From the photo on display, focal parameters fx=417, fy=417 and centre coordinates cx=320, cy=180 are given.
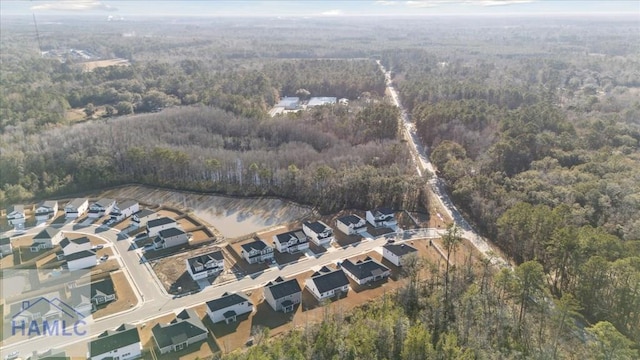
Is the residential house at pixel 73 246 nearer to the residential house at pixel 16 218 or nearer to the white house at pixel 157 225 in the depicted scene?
the white house at pixel 157 225

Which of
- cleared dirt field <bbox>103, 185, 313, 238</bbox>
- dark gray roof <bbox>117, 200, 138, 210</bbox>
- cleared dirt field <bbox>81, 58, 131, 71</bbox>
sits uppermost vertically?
cleared dirt field <bbox>81, 58, 131, 71</bbox>

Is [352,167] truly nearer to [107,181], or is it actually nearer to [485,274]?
[485,274]

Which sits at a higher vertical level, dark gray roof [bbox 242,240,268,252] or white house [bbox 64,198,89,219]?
dark gray roof [bbox 242,240,268,252]

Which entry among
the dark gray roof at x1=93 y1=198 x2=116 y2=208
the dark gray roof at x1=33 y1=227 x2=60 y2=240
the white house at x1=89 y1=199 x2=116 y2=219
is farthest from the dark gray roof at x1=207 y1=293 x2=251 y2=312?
the dark gray roof at x1=93 y1=198 x2=116 y2=208

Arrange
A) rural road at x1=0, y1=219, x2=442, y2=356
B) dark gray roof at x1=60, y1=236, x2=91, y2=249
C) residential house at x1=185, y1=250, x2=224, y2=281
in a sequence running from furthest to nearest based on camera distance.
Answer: dark gray roof at x1=60, y1=236, x2=91, y2=249 < residential house at x1=185, y1=250, x2=224, y2=281 < rural road at x1=0, y1=219, x2=442, y2=356

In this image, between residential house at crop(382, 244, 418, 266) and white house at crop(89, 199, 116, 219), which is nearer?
residential house at crop(382, 244, 418, 266)

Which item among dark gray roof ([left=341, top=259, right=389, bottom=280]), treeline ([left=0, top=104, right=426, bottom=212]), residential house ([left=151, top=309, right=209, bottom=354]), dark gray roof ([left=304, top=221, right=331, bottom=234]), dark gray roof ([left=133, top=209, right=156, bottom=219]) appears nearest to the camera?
residential house ([left=151, top=309, right=209, bottom=354])

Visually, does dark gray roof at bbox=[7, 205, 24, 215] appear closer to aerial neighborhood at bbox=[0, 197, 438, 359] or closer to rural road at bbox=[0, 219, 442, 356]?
aerial neighborhood at bbox=[0, 197, 438, 359]

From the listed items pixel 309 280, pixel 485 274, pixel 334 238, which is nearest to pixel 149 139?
pixel 334 238
